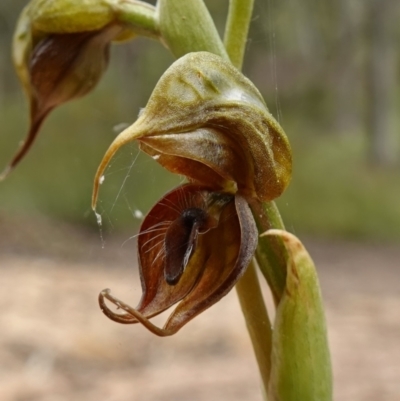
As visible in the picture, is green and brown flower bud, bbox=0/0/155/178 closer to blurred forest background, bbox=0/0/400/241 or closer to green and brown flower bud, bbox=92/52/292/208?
green and brown flower bud, bbox=92/52/292/208

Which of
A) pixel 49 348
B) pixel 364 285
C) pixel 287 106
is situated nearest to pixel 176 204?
pixel 49 348

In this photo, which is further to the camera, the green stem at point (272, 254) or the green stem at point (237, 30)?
the green stem at point (237, 30)

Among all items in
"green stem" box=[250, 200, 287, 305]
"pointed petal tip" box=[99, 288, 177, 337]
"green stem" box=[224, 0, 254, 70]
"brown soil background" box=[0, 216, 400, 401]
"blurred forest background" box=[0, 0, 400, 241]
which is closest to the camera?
"pointed petal tip" box=[99, 288, 177, 337]

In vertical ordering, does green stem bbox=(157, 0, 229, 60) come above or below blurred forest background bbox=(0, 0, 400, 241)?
above

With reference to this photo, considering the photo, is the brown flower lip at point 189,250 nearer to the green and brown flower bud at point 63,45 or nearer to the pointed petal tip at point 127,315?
the pointed petal tip at point 127,315

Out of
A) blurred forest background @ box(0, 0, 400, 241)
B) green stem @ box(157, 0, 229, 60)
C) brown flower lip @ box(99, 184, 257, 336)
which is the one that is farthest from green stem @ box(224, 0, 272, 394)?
blurred forest background @ box(0, 0, 400, 241)

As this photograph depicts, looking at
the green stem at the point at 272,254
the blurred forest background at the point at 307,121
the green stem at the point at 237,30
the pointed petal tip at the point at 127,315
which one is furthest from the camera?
the blurred forest background at the point at 307,121

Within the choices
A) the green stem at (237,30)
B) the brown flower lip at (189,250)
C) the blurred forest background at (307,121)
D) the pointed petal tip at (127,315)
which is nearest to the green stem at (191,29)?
the green stem at (237,30)

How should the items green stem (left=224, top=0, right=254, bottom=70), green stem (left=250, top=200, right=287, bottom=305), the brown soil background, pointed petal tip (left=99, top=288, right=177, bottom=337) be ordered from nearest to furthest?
pointed petal tip (left=99, top=288, right=177, bottom=337)
green stem (left=250, top=200, right=287, bottom=305)
green stem (left=224, top=0, right=254, bottom=70)
the brown soil background

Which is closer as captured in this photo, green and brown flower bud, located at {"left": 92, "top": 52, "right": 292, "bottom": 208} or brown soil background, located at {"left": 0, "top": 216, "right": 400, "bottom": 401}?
green and brown flower bud, located at {"left": 92, "top": 52, "right": 292, "bottom": 208}
